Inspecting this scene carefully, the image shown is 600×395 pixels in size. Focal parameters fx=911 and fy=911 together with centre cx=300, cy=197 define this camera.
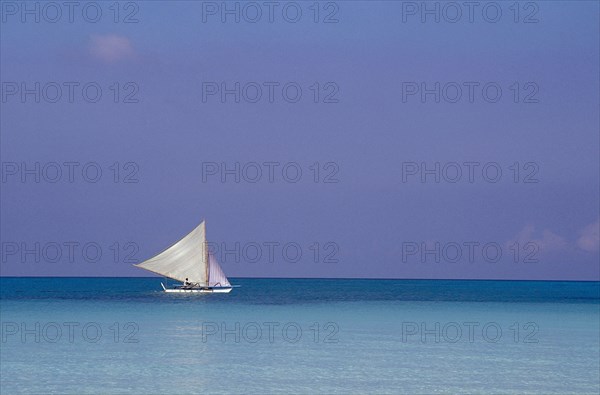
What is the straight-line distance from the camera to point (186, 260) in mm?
63219

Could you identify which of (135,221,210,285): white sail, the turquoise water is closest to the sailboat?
(135,221,210,285): white sail

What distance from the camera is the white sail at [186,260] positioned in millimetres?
61625

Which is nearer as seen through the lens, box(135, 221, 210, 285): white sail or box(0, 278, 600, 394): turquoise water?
box(0, 278, 600, 394): turquoise water

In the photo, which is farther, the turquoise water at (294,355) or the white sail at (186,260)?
the white sail at (186,260)

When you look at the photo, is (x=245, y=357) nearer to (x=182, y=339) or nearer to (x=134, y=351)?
(x=134, y=351)

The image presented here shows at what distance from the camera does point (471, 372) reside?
22.8 meters

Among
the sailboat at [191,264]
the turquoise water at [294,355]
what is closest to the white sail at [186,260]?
the sailboat at [191,264]

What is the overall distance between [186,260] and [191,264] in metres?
0.89

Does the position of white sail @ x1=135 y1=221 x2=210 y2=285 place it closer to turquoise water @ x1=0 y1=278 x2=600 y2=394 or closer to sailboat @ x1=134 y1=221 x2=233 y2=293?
sailboat @ x1=134 y1=221 x2=233 y2=293

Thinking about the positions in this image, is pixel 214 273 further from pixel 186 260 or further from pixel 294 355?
pixel 294 355

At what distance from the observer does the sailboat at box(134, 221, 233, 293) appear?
202ft

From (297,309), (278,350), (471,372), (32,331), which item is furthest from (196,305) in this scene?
(471,372)

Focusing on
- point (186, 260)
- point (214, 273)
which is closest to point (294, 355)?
point (186, 260)

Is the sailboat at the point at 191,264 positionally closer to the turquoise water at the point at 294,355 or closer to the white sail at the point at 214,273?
the white sail at the point at 214,273
